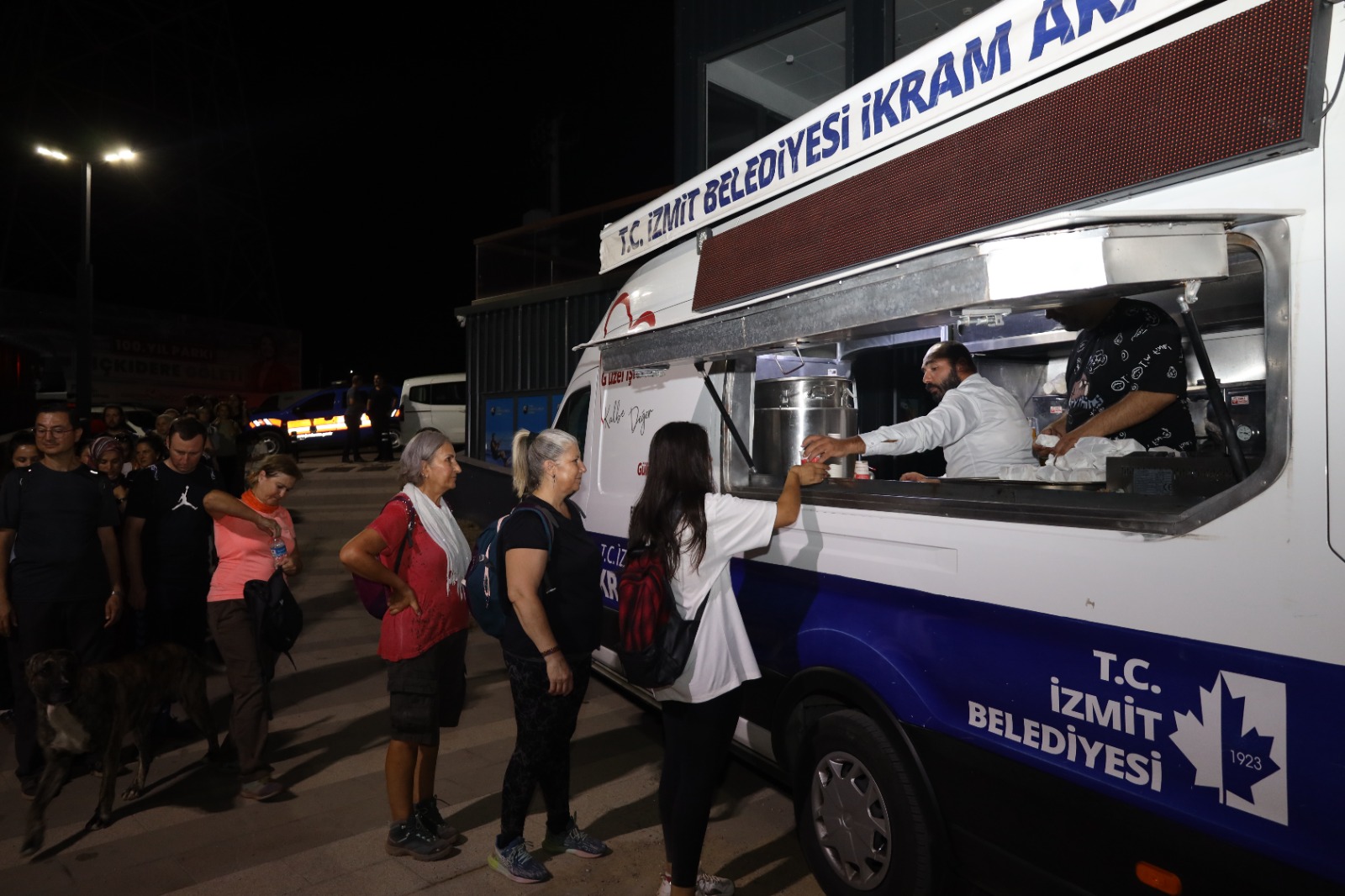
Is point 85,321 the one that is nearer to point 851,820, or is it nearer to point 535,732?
point 535,732

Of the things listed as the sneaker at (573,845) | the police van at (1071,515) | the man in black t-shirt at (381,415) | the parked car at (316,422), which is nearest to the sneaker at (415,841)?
the sneaker at (573,845)

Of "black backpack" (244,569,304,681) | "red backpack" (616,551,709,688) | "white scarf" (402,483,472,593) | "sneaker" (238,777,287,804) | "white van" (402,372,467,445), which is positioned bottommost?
"sneaker" (238,777,287,804)

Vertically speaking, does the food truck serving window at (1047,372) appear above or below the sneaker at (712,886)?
above

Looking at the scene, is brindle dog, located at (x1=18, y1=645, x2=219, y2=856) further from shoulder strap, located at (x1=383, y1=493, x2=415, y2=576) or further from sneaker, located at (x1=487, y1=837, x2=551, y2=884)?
sneaker, located at (x1=487, y1=837, x2=551, y2=884)

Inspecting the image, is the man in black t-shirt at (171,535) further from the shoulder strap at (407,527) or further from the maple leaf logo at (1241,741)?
the maple leaf logo at (1241,741)

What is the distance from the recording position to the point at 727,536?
2920 millimetres

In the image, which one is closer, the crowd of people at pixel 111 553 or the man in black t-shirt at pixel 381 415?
the crowd of people at pixel 111 553

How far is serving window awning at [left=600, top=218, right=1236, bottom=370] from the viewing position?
209cm

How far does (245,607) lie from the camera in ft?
13.7

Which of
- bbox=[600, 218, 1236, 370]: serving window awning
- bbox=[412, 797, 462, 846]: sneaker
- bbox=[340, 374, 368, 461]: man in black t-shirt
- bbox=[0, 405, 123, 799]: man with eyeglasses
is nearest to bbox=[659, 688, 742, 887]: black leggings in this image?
bbox=[412, 797, 462, 846]: sneaker

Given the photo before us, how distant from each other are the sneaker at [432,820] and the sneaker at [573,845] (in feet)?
1.35

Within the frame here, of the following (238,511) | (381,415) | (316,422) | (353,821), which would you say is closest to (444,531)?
(238,511)

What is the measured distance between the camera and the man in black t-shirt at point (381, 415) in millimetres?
16703

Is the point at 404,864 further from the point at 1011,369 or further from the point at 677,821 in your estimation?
the point at 1011,369
